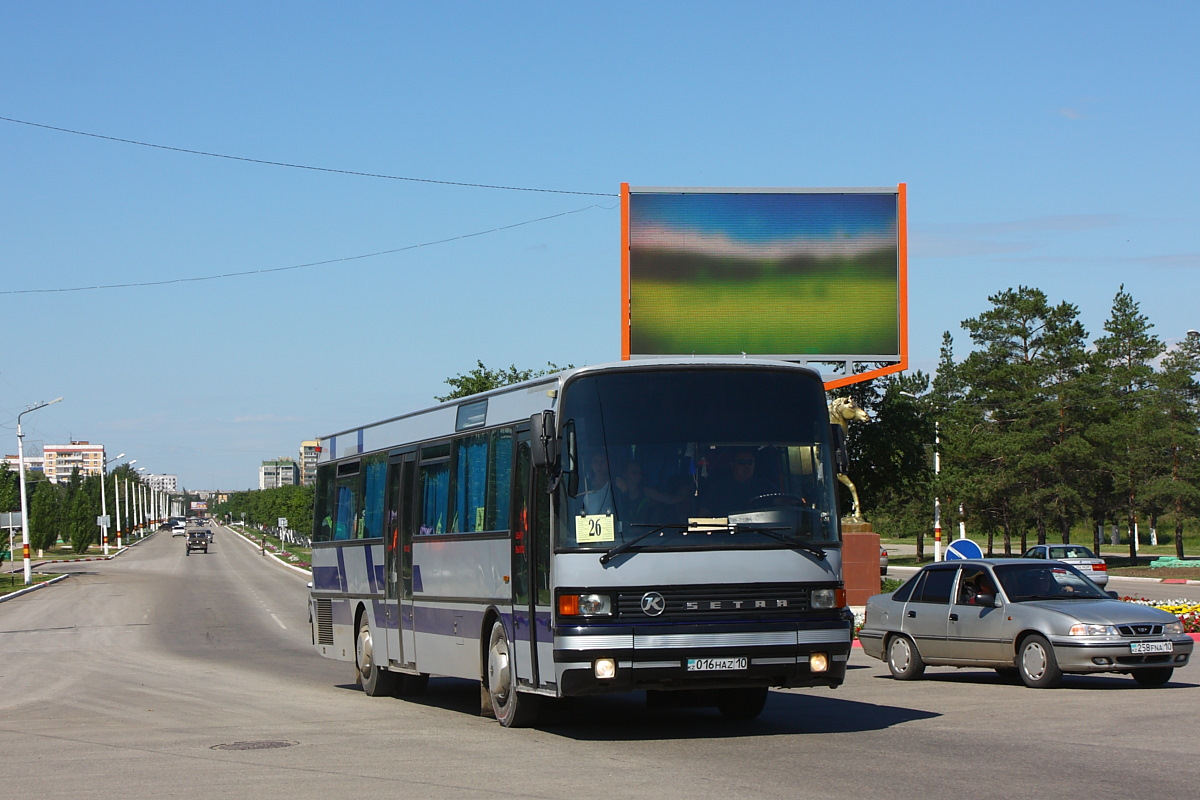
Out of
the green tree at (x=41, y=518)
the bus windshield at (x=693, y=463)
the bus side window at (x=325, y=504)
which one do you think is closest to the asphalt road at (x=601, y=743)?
the bus windshield at (x=693, y=463)

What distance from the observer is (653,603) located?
11.0 m

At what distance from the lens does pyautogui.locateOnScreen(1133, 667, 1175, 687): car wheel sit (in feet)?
50.6

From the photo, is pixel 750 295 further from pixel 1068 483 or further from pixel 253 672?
pixel 1068 483

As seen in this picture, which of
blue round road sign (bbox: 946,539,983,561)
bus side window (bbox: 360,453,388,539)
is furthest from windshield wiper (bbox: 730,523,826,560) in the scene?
blue round road sign (bbox: 946,539,983,561)

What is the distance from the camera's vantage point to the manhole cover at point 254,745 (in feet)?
39.8

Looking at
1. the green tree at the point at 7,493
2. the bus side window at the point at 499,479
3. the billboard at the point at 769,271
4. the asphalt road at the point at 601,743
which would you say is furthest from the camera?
the green tree at the point at 7,493

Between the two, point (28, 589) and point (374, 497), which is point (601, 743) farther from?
point (28, 589)

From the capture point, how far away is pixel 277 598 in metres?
53.9

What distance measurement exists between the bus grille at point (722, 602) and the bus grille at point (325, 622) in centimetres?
909

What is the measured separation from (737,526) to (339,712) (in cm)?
614

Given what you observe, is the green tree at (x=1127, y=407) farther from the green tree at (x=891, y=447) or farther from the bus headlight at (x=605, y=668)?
the bus headlight at (x=605, y=668)

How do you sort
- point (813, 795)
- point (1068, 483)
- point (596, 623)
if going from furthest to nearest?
point (1068, 483), point (596, 623), point (813, 795)

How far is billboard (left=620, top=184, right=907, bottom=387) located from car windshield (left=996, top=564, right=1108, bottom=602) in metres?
15.3

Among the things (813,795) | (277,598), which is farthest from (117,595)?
(813,795)
